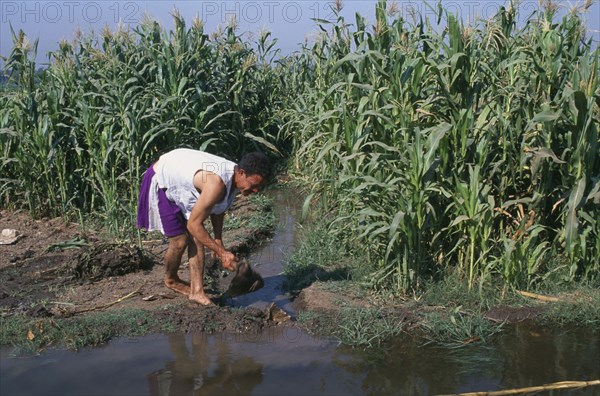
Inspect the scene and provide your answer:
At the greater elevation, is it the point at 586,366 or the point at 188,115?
the point at 188,115

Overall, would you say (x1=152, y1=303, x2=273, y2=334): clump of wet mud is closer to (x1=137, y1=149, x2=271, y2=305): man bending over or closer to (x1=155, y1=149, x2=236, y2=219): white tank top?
(x1=137, y1=149, x2=271, y2=305): man bending over

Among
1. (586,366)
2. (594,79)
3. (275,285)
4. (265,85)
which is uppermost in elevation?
(265,85)

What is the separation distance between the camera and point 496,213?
5656 millimetres

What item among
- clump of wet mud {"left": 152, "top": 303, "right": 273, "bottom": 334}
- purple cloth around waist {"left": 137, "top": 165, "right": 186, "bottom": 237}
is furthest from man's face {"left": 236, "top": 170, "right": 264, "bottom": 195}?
clump of wet mud {"left": 152, "top": 303, "right": 273, "bottom": 334}

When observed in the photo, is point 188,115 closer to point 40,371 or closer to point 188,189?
point 188,189

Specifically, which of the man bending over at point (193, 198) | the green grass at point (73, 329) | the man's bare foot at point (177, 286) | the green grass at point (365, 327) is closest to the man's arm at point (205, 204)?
the man bending over at point (193, 198)

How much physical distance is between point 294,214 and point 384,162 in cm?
331

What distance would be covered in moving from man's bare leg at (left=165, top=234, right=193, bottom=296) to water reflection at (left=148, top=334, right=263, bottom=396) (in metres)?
Answer: 0.80

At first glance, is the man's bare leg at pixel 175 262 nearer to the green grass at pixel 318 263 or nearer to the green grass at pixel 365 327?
the green grass at pixel 318 263

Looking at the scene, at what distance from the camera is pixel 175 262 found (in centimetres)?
569

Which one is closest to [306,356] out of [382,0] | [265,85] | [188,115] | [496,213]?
[496,213]

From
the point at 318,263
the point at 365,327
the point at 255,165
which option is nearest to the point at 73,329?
the point at 255,165

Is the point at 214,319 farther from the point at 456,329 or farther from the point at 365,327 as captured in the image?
the point at 456,329

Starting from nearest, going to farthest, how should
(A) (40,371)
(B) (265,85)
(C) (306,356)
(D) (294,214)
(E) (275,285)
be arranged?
(A) (40,371)
(C) (306,356)
(E) (275,285)
(D) (294,214)
(B) (265,85)
